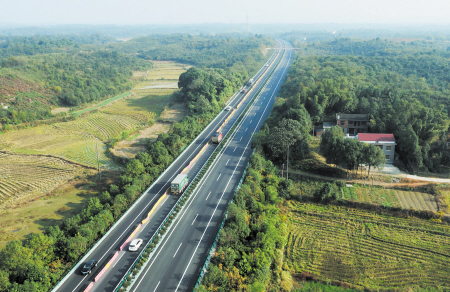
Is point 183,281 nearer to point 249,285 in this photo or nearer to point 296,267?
point 249,285

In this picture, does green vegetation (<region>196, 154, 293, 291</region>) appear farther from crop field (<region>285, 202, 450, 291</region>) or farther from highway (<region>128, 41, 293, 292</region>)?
crop field (<region>285, 202, 450, 291</region>)

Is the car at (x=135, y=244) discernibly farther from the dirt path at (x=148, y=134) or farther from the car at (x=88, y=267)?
the dirt path at (x=148, y=134)

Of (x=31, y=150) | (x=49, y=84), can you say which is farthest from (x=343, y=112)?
(x=49, y=84)

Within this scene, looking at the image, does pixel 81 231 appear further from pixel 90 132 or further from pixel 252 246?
pixel 90 132

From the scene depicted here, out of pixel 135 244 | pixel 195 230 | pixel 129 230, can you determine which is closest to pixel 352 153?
pixel 195 230

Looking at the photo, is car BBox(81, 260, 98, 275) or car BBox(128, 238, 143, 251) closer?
car BBox(81, 260, 98, 275)

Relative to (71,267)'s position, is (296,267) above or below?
below

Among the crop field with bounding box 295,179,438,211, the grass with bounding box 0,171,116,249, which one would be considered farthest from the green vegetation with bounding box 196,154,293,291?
the grass with bounding box 0,171,116,249
